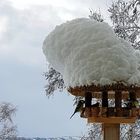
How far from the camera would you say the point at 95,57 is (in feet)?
9.38

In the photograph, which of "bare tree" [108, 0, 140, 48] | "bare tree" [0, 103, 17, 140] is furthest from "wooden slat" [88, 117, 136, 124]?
"bare tree" [0, 103, 17, 140]

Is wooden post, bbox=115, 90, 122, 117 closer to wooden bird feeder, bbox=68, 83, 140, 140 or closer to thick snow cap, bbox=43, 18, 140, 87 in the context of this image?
wooden bird feeder, bbox=68, 83, 140, 140

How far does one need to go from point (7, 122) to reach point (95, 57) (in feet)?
33.1

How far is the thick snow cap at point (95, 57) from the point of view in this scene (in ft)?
9.25

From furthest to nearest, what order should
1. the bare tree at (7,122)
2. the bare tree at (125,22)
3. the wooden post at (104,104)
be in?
the bare tree at (7,122)
the bare tree at (125,22)
the wooden post at (104,104)

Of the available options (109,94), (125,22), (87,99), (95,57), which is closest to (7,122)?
(125,22)

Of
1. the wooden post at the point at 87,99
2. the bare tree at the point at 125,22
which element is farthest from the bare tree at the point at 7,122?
the wooden post at the point at 87,99

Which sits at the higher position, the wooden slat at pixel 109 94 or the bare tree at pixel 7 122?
the bare tree at pixel 7 122

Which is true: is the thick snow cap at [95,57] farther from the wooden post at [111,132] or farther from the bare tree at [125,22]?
the bare tree at [125,22]

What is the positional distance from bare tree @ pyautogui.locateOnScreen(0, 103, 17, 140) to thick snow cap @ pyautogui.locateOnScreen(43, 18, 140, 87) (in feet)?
30.8

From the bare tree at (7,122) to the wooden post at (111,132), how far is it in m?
9.29

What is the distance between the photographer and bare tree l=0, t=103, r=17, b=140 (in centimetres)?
1223

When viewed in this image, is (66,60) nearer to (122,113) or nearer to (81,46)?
(81,46)

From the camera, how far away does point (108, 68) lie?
2.81m
